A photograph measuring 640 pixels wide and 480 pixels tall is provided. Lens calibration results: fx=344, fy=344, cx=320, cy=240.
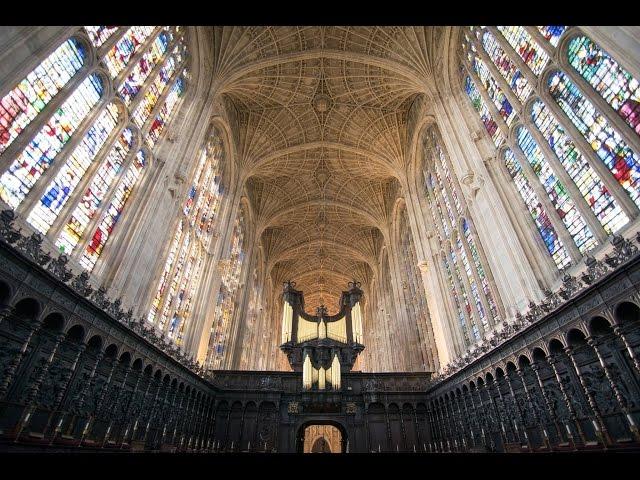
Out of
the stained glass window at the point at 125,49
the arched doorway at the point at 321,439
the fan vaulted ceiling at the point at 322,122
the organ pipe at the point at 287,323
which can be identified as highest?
the fan vaulted ceiling at the point at 322,122

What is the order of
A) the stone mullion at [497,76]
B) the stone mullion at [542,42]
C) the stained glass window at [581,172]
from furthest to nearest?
the stone mullion at [497,76]
the stone mullion at [542,42]
the stained glass window at [581,172]

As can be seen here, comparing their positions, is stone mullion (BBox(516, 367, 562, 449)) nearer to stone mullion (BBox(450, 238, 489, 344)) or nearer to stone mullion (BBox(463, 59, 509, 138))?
stone mullion (BBox(450, 238, 489, 344))

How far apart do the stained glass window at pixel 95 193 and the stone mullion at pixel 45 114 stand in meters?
2.64

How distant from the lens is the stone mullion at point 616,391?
7973 mm

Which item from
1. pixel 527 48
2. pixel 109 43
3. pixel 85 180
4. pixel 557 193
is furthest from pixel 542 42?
pixel 85 180

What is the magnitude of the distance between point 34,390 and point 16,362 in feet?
3.17

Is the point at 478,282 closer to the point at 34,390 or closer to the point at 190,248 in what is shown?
the point at 190,248

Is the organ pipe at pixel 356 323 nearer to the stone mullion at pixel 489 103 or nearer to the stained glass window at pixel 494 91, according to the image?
the stone mullion at pixel 489 103

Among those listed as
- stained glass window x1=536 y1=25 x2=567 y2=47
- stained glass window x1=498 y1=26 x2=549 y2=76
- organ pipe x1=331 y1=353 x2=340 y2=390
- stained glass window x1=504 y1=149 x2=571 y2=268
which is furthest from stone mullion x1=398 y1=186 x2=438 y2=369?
stained glass window x1=536 y1=25 x2=567 y2=47

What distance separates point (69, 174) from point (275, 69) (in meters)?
18.1

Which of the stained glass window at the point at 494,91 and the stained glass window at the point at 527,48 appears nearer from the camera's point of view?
the stained glass window at the point at 527,48

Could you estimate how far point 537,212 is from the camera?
1366 centimetres

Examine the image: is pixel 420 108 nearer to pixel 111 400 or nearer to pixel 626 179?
pixel 626 179

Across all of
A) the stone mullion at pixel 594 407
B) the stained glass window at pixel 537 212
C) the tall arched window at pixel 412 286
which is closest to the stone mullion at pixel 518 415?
the stone mullion at pixel 594 407
